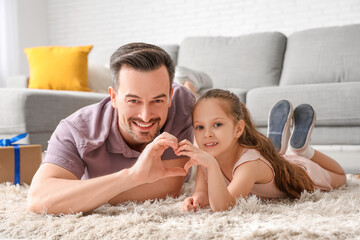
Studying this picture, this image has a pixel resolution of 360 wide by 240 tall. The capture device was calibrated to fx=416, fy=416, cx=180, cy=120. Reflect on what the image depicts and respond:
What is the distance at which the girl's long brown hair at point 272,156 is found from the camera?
57.7 inches

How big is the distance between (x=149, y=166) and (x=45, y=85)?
7.78 ft

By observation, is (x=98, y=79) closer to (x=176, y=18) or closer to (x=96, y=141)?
(x=176, y=18)

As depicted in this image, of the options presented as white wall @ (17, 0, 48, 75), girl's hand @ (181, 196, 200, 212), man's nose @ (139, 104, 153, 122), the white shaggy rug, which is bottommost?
girl's hand @ (181, 196, 200, 212)

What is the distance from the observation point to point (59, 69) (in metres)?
3.35

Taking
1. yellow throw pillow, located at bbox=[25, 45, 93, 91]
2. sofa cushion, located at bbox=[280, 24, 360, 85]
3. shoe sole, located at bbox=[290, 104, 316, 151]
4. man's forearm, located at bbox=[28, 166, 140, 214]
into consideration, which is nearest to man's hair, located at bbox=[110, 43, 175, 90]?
man's forearm, located at bbox=[28, 166, 140, 214]

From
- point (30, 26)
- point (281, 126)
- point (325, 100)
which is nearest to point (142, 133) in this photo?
point (281, 126)

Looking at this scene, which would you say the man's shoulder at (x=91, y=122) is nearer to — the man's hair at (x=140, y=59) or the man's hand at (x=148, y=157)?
the man's hair at (x=140, y=59)

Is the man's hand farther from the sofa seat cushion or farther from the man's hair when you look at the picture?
the sofa seat cushion

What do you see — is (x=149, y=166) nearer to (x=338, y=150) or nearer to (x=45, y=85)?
(x=338, y=150)

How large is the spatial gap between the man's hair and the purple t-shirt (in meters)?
0.15

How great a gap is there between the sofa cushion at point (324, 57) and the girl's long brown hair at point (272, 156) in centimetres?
185

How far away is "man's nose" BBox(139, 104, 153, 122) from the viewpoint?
1.28 meters

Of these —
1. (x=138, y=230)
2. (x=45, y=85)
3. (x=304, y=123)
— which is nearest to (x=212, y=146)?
(x=138, y=230)

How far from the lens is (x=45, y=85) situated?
329 centimetres
